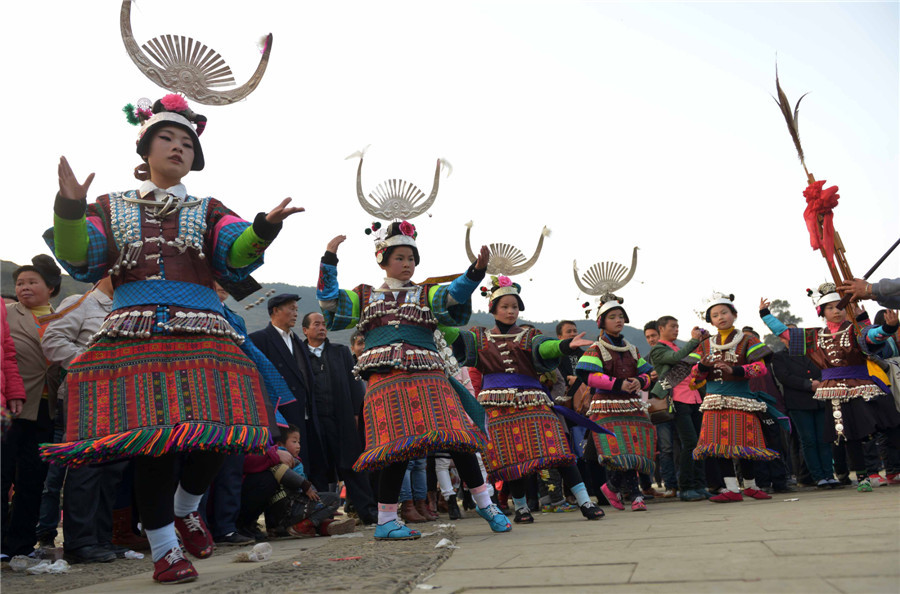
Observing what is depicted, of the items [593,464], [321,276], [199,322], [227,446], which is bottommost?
[593,464]

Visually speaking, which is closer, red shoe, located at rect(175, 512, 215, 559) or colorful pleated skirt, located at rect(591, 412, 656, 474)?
red shoe, located at rect(175, 512, 215, 559)

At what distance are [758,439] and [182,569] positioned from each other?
559cm

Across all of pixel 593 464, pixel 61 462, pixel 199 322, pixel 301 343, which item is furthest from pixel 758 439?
pixel 61 462

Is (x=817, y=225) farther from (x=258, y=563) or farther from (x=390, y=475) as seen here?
(x=258, y=563)

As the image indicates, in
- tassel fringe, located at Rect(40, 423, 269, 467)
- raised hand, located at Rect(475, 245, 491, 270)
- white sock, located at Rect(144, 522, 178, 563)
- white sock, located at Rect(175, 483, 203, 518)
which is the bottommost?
white sock, located at Rect(144, 522, 178, 563)

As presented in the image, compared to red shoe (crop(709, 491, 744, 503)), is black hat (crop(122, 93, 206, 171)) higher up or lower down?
higher up

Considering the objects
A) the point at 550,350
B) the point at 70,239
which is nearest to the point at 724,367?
the point at 550,350

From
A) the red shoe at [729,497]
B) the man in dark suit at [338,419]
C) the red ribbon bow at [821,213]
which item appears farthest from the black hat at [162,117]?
the red shoe at [729,497]

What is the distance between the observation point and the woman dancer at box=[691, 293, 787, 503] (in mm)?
7070

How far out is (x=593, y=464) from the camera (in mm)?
8602

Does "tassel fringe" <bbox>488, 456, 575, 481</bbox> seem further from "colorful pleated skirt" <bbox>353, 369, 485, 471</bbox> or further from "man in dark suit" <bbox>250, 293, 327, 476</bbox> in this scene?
"man in dark suit" <bbox>250, 293, 327, 476</bbox>

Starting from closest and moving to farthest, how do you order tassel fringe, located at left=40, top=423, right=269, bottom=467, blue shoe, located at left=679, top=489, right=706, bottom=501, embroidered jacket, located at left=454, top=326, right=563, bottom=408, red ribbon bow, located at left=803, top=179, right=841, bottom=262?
1. tassel fringe, located at left=40, top=423, right=269, bottom=467
2. red ribbon bow, located at left=803, top=179, right=841, bottom=262
3. embroidered jacket, located at left=454, top=326, right=563, bottom=408
4. blue shoe, located at left=679, top=489, right=706, bottom=501

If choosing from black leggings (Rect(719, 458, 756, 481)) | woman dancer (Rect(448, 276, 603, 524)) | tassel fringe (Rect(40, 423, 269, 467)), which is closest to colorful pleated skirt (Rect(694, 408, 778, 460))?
black leggings (Rect(719, 458, 756, 481))

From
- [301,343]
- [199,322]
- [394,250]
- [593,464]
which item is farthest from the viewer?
[593,464]
